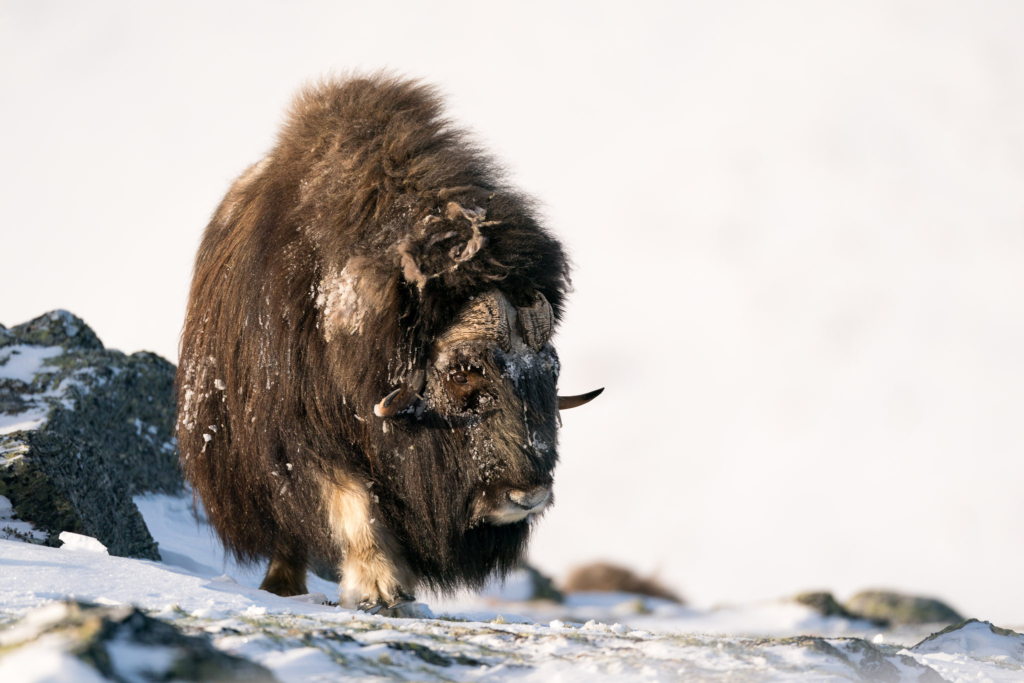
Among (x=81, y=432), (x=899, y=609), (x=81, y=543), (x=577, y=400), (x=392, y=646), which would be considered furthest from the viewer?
(x=899, y=609)

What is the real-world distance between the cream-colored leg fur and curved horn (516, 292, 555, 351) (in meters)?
0.74

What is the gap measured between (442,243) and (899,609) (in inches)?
320

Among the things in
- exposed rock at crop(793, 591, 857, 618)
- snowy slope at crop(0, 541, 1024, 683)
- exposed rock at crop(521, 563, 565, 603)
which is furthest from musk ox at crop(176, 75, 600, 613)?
exposed rock at crop(793, 591, 857, 618)

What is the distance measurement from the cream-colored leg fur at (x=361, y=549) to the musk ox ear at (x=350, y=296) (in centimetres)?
51

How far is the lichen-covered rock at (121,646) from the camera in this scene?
1.31 meters

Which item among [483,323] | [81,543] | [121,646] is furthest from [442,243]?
[121,646]

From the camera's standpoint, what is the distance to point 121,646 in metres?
1.37

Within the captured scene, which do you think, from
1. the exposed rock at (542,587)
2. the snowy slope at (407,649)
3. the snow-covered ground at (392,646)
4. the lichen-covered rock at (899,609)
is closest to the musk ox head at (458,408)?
the snow-covered ground at (392,646)

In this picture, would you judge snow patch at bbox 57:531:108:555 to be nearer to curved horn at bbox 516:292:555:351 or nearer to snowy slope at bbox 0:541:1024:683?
snowy slope at bbox 0:541:1024:683

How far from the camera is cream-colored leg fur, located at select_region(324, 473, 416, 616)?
9.80 ft

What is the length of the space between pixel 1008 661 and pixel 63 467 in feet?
11.9

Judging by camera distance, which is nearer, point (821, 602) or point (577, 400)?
point (577, 400)

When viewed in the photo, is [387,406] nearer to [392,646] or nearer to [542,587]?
[392,646]

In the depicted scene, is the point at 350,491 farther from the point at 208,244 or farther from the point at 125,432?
the point at 125,432
